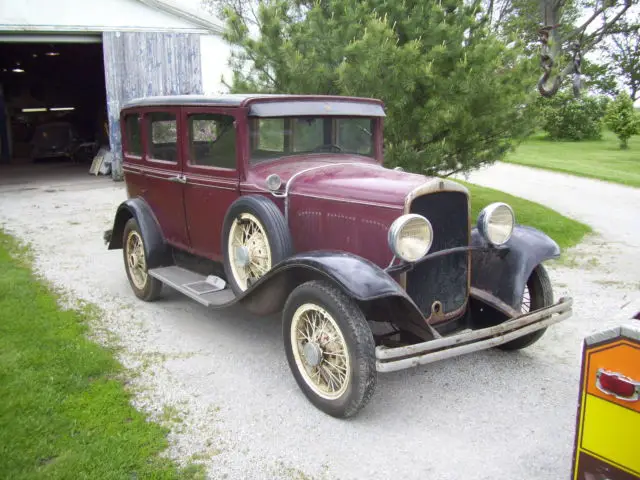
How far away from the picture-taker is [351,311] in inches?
127

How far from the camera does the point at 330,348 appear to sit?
3.44 meters

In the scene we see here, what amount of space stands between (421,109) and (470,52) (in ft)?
3.02

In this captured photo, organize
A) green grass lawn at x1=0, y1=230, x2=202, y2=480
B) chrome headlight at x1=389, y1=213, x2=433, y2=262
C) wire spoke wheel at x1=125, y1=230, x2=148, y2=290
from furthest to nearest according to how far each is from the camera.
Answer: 1. wire spoke wheel at x1=125, y1=230, x2=148, y2=290
2. chrome headlight at x1=389, y1=213, x2=433, y2=262
3. green grass lawn at x1=0, y1=230, x2=202, y2=480

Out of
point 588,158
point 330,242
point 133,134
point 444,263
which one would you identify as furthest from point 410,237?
point 588,158

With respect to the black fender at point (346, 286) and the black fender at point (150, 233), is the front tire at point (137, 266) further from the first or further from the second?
the black fender at point (346, 286)

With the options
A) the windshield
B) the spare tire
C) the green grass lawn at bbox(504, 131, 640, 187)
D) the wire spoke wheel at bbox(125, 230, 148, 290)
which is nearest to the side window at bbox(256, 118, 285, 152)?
the windshield

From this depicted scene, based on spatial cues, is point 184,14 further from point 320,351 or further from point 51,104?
point 320,351

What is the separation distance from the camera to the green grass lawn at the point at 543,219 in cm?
809

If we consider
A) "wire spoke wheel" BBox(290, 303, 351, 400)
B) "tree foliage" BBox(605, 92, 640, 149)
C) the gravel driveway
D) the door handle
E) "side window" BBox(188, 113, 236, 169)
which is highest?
"tree foliage" BBox(605, 92, 640, 149)

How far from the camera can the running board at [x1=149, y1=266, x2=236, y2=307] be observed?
4.39 meters

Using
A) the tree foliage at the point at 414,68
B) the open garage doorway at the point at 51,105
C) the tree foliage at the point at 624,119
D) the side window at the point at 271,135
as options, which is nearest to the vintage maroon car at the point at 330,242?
the side window at the point at 271,135

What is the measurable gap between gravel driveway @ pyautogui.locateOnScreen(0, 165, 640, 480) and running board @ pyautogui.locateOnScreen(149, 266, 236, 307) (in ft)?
1.26

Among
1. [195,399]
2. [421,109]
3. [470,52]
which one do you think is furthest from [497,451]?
[470,52]

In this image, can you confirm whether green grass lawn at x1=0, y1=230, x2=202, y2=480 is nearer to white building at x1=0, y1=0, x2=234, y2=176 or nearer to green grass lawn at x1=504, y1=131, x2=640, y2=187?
green grass lawn at x1=504, y1=131, x2=640, y2=187
